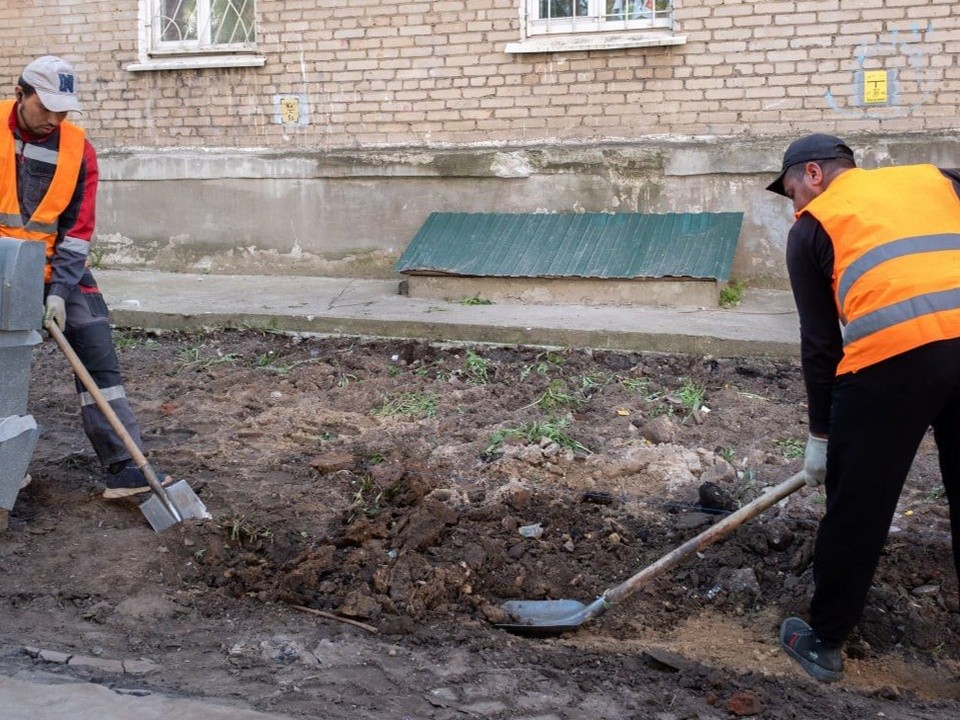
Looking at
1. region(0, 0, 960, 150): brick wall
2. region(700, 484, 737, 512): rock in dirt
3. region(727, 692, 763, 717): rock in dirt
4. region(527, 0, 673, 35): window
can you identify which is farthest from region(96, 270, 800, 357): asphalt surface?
region(727, 692, 763, 717): rock in dirt

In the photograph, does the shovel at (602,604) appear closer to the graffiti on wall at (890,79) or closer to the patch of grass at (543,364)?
the patch of grass at (543,364)

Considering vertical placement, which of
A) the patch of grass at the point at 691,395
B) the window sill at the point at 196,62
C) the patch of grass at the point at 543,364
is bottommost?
the patch of grass at the point at 691,395

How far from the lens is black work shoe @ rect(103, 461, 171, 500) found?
15.6 ft

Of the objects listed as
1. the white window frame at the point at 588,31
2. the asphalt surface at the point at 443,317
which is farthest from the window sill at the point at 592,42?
the asphalt surface at the point at 443,317

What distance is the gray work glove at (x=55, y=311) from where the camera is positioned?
14.3 feet

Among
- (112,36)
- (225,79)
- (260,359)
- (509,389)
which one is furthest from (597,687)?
(112,36)

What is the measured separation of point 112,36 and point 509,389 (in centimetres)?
576

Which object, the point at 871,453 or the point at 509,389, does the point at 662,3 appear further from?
the point at 871,453

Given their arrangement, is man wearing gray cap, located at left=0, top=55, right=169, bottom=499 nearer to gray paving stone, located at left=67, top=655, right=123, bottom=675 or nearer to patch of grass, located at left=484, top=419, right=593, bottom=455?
gray paving stone, located at left=67, top=655, right=123, bottom=675

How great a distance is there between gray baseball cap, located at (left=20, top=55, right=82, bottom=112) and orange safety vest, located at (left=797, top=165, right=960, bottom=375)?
3.02 meters

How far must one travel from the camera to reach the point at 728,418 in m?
5.77

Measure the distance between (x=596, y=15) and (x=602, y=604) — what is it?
604 centimetres

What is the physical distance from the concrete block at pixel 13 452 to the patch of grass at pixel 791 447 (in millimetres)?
3477

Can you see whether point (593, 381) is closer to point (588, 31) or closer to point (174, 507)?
point (174, 507)
